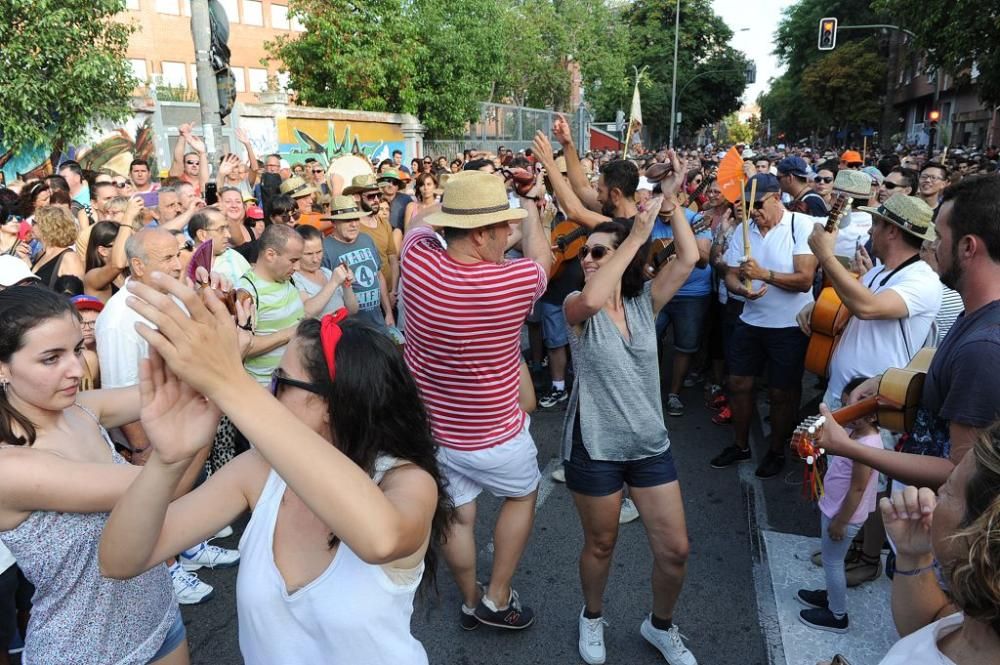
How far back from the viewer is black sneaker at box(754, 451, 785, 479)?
484 centimetres

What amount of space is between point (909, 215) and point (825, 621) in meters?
1.98

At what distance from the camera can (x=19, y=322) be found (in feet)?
6.63

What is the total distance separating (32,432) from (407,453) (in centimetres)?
115

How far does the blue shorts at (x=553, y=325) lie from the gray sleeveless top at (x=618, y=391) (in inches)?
124

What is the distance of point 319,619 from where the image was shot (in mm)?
1561

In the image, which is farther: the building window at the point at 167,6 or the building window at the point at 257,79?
the building window at the point at 257,79

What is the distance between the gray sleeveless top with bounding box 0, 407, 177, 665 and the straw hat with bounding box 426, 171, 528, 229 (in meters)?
1.61

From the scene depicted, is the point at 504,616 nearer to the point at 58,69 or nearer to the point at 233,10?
the point at 58,69

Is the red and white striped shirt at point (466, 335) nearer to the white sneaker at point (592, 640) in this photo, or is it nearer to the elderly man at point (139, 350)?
the white sneaker at point (592, 640)

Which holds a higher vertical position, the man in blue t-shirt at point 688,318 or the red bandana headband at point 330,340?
the red bandana headband at point 330,340

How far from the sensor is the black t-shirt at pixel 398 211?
8.36 metres

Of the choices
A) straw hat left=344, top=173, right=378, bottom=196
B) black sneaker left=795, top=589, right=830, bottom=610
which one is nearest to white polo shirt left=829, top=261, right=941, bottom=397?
black sneaker left=795, top=589, right=830, bottom=610

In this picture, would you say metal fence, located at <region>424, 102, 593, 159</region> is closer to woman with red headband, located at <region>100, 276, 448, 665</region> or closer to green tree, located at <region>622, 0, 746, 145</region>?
green tree, located at <region>622, 0, 746, 145</region>

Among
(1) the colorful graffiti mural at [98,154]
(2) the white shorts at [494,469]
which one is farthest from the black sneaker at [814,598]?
(1) the colorful graffiti mural at [98,154]
